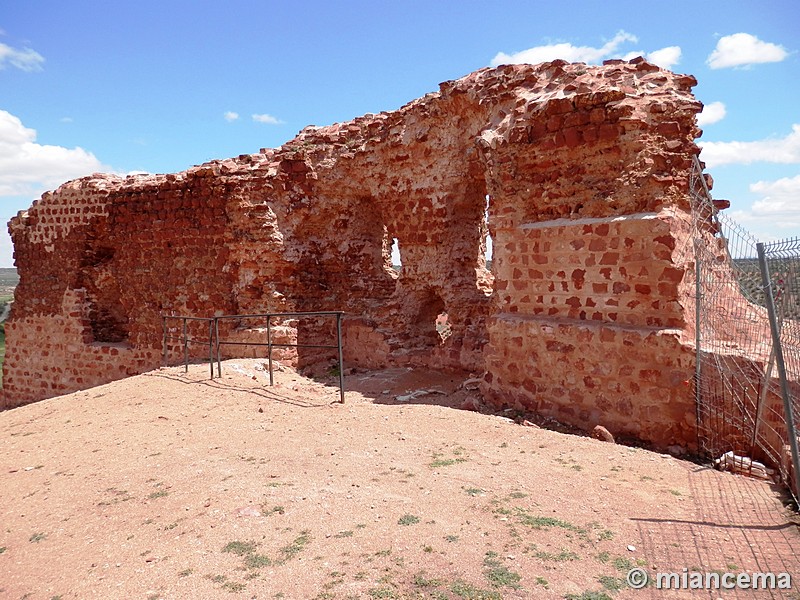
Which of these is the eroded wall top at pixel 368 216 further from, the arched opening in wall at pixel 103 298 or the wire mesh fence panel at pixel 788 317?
the wire mesh fence panel at pixel 788 317

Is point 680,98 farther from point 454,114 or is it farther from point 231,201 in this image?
point 231,201

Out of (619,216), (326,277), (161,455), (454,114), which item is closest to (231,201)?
(326,277)

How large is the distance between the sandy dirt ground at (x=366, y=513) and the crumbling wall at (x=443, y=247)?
1.13m

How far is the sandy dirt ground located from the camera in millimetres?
2928

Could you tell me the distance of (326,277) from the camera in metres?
10.8

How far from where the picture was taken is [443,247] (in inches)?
358

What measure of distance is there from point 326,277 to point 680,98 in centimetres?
689

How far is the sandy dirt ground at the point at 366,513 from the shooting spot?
2.93 meters

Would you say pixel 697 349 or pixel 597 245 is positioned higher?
pixel 597 245

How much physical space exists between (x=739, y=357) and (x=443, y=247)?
506 cm

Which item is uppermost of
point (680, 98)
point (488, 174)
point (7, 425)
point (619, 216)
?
point (680, 98)

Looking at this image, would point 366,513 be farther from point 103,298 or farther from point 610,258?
point 103,298

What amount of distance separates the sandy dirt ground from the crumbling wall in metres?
1.13

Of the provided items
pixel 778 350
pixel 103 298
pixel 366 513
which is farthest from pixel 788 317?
pixel 103 298
